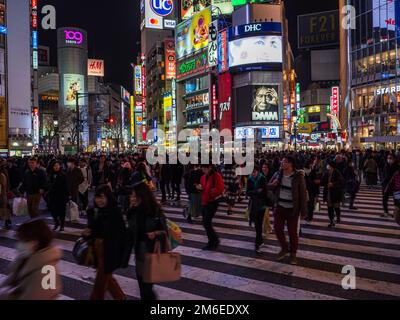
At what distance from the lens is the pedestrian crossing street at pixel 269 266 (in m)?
5.95

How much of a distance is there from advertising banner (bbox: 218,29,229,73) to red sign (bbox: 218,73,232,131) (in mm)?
1215

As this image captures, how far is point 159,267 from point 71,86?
139m

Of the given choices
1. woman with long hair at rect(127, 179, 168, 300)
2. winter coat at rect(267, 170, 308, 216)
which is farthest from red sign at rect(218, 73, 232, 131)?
woman with long hair at rect(127, 179, 168, 300)

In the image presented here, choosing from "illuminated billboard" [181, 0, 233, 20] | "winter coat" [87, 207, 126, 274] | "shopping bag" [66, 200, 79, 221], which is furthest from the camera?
"illuminated billboard" [181, 0, 233, 20]

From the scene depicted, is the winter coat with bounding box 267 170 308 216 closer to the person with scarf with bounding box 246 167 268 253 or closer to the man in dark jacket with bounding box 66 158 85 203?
the person with scarf with bounding box 246 167 268 253

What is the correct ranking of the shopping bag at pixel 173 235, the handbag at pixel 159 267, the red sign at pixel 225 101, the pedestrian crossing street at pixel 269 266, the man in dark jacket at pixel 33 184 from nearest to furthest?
the handbag at pixel 159 267 < the shopping bag at pixel 173 235 < the pedestrian crossing street at pixel 269 266 < the man in dark jacket at pixel 33 184 < the red sign at pixel 225 101

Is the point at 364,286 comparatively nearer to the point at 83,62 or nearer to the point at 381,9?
the point at 381,9

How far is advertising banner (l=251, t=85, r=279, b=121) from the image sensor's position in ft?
208

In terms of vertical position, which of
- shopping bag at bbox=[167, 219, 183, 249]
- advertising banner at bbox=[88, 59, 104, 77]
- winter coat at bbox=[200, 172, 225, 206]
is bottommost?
shopping bag at bbox=[167, 219, 183, 249]

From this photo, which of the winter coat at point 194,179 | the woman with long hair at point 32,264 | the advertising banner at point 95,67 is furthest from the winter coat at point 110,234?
the advertising banner at point 95,67

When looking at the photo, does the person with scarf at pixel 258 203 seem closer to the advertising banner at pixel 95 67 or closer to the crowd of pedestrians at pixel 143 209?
the crowd of pedestrians at pixel 143 209

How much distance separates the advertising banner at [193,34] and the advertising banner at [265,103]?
657 inches

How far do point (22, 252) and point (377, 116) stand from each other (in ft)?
158
